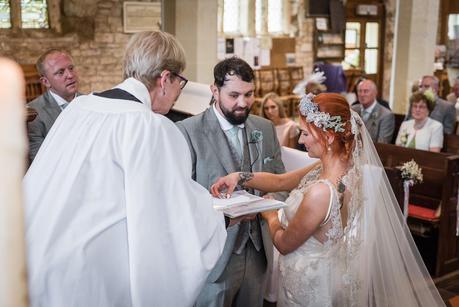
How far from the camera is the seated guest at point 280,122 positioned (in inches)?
243

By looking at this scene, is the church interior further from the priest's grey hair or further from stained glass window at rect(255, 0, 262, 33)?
the priest's grey hair

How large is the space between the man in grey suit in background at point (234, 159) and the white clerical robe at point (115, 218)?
108 centimetres

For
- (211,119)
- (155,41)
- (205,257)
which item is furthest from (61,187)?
(211,119)

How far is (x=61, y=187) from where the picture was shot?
1.64m

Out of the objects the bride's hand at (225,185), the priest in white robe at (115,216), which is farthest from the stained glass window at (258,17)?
the priest in white robe at (115,216)

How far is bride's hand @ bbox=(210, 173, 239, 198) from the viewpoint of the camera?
264 cm

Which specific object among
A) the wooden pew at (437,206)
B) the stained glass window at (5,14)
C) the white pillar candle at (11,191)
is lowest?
the wooden pew at (437,206)

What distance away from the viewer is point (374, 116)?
6770 millimetres

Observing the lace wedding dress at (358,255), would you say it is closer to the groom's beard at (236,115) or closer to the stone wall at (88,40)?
the groom's beard at (236,115)

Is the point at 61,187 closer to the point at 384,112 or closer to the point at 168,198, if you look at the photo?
the point at 168,198

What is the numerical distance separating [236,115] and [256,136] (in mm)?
143

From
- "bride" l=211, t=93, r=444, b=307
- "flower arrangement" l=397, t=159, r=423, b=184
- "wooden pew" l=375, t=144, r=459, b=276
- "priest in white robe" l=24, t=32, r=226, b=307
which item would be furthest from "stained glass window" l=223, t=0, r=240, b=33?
"priest in white robe" l=24, t=32, r=226, b=307

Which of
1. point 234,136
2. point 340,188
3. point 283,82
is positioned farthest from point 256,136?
point 283,82

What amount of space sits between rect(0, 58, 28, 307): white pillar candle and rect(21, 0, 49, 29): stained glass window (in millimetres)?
10812
